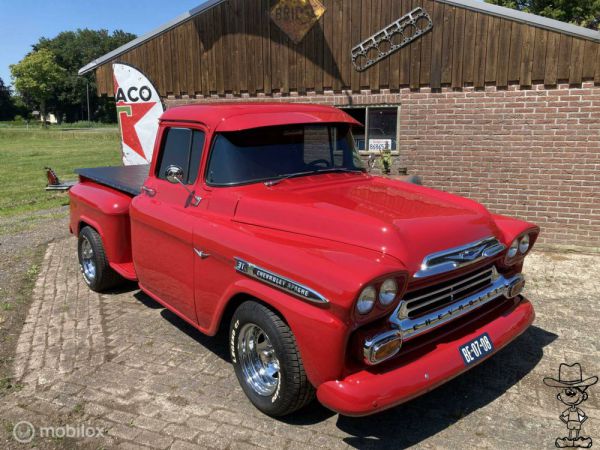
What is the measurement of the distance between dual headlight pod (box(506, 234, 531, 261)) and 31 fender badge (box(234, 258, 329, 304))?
1647 mm

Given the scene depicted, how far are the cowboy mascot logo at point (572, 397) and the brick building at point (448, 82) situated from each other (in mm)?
3637

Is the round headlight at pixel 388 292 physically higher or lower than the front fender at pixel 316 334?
higher

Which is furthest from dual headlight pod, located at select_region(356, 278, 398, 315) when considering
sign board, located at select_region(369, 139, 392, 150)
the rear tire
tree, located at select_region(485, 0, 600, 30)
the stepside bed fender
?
tree, located at select_region(485, 0, 600, 30)

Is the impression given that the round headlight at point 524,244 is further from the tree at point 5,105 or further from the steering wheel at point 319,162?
the tree at point 5,105

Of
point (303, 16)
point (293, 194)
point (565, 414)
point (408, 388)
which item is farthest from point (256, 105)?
point (303, 16)

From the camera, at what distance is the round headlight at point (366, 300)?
2.58 m

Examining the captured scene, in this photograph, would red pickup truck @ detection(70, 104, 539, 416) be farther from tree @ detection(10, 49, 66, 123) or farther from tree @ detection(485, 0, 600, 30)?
tree @ detection(10, 49, 66, 123)

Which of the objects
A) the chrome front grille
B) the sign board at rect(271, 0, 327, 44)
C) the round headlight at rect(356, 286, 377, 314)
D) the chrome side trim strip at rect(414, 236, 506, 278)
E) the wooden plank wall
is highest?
the sign board at rect(271, 0, 327, 44)

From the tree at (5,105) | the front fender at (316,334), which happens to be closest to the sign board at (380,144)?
the front fender at (316,334)

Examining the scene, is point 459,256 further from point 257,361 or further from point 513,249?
point 257,361

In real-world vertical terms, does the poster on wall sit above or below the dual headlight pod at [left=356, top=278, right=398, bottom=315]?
above

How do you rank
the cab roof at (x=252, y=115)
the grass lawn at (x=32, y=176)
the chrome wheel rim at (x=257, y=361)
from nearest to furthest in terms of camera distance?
1. the chrome wheel rim at (x=257, y=361)
2. the cab roof at (x=252, y=115)
3. the grass lawn at (x=32, y=176)

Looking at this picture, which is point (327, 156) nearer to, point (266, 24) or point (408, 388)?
point (408, 388)

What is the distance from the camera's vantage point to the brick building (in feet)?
22.6
